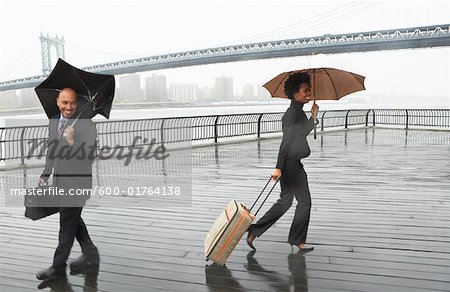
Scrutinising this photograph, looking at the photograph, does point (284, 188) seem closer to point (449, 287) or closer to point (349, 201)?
point (449, 287)

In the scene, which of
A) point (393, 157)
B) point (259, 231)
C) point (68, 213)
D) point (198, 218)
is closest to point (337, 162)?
point (393, 157)

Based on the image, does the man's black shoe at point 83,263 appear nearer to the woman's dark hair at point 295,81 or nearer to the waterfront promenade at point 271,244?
the waterfront promenade at point 271,244

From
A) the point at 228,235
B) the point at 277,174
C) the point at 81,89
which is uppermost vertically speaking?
the point at 81,89

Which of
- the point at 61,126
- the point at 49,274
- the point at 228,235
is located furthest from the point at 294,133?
the point at 49,274

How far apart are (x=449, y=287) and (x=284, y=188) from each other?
152 centimetres

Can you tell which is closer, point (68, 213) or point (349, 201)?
point (68, 213)

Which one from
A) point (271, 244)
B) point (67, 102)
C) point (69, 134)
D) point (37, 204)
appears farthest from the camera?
point (271, 244)

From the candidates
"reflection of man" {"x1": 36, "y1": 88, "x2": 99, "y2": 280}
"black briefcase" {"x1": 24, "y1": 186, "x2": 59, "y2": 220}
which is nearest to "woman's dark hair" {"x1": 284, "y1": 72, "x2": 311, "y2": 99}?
"reflection of man" {"x1": 36, "y1": 88, "x2": 99, "y2": 280}

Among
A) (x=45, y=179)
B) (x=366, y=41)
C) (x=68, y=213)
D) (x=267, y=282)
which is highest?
(x=366, y=41)

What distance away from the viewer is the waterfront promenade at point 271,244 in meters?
3.11

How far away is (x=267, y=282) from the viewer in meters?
3.10

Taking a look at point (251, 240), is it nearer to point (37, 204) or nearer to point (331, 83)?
point (331, 83)

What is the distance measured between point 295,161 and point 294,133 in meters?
0.27

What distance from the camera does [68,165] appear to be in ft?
10.2
